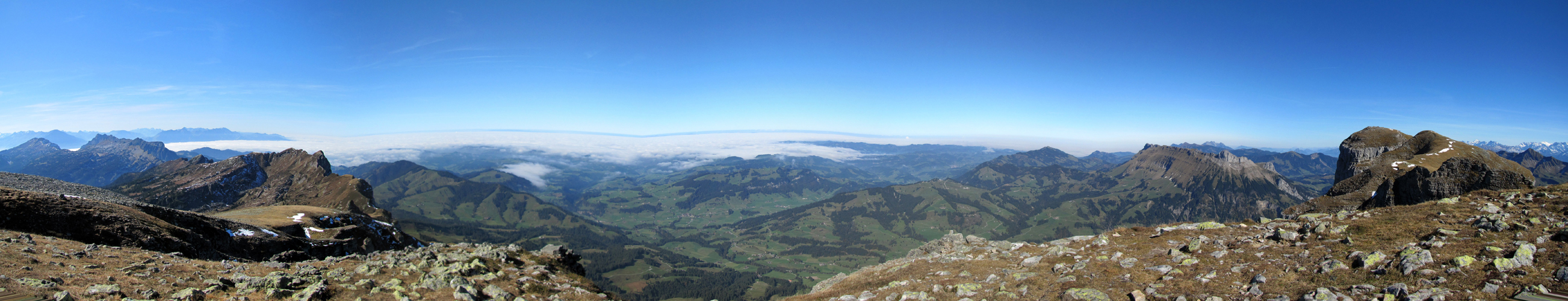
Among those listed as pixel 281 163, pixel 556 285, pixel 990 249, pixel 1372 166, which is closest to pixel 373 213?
pixel 281 163

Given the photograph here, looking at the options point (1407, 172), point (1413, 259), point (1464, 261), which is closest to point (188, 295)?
point (1413, 259)

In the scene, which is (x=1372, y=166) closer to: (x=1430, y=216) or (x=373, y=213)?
(x=1430, y=216)

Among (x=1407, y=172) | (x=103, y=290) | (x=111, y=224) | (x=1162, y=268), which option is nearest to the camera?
(x=103, y=290)

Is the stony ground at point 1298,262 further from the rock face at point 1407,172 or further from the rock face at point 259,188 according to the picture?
the rock face at point 259,188

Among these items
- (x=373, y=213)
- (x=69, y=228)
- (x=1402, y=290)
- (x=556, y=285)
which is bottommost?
(x=373, y=213)

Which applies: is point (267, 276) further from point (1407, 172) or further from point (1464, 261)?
point (1407, 172)

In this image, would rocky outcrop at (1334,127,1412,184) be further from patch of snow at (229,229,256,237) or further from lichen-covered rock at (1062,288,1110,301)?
patch of snow at (229,229,256,237)
